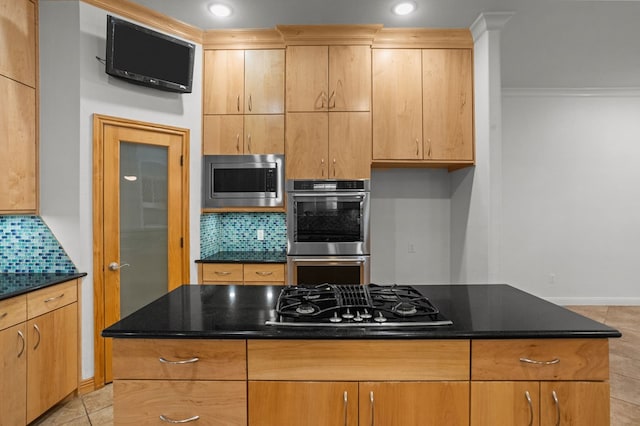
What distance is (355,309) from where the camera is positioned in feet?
4.98

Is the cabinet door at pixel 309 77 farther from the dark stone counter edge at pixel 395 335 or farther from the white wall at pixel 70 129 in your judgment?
the dark stone counter edge at pixel 395 335

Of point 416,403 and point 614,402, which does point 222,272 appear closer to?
point 416,403

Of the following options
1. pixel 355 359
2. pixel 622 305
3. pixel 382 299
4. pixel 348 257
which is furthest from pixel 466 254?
pixel 622 305

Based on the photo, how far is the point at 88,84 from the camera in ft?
8.73

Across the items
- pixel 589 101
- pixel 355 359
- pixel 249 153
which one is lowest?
pixel 355 359

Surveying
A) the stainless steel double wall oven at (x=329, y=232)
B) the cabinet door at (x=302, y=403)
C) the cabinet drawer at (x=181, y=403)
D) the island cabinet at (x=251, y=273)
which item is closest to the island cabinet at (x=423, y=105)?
the stainless steel double wall oven at (x=329, y=232)

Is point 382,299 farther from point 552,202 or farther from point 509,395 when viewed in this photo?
point 552,202

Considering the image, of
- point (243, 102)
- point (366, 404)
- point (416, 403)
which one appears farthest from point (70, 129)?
point (416, 403)

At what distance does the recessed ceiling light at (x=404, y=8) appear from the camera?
2.86 meters

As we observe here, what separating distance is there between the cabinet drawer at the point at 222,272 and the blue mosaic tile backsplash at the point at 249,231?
1.61 feet

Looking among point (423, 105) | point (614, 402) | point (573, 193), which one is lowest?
point (614, 402)

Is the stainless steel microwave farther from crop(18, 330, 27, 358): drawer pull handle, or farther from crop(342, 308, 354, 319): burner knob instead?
crop(342, 308, 354, 319): burner knob

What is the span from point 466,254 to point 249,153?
7.50 feet

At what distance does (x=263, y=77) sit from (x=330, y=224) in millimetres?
1516
